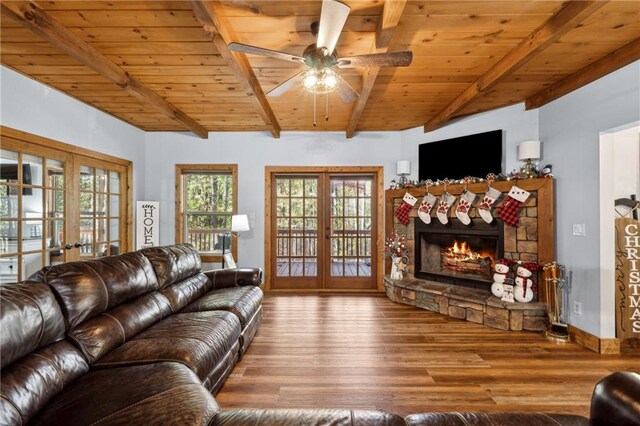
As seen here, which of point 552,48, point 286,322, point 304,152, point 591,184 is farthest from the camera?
point 304,152

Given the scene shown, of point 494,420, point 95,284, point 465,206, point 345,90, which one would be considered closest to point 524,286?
point 465,206

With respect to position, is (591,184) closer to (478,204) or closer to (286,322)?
(478,204)

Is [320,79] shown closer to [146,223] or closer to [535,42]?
[535,42]

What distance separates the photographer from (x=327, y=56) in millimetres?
2098

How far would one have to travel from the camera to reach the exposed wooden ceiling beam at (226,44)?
189cm

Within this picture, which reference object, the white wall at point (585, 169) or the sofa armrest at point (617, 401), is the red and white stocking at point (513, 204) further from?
the sofa armrest at point (617, 401)

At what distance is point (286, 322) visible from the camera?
3.51 m

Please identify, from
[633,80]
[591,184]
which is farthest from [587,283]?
[633,80]

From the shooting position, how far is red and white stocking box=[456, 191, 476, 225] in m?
3.83

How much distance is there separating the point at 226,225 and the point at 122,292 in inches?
113

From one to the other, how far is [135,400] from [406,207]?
4005mm

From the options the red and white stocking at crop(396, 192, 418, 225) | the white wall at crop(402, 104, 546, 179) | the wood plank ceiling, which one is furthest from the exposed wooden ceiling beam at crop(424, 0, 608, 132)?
the red and white stocking at crop(396, 192, 418, 225)

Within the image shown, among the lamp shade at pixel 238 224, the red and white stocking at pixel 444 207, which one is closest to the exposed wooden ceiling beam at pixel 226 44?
the lamp shade at pixel 238 224

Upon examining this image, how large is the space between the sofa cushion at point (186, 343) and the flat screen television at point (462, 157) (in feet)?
11.5
